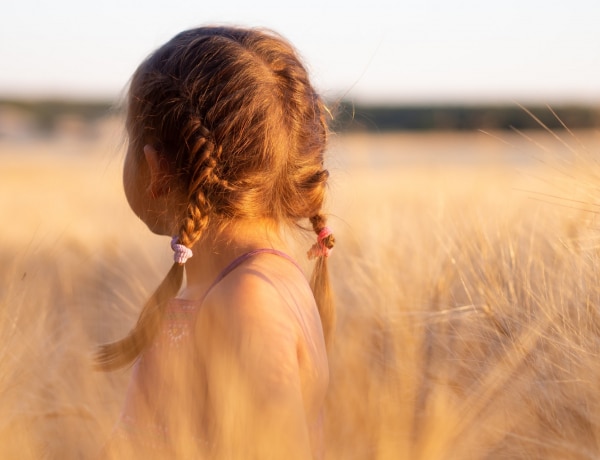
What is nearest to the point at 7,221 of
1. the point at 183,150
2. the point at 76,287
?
the point at 76,287

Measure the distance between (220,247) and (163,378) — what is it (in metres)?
0.25

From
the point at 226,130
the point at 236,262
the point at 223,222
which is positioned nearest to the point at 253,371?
the point at 236,262

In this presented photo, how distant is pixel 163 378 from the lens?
4.45 feet

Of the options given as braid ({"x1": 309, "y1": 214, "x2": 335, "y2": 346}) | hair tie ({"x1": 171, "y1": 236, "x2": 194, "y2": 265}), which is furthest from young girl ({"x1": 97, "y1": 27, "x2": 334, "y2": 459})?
braid ({"x1": 309, "y1": 214, "x2": 335, "y2": 346})

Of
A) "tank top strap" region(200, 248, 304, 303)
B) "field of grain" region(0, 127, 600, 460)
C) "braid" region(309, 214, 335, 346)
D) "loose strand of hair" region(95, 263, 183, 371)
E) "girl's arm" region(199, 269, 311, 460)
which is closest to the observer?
"girl's arm" region(199, 269, 311, 460)

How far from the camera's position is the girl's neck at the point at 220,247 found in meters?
1.37

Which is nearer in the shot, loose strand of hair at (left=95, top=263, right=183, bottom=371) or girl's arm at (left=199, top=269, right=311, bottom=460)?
girl's arm at (left=199, top=269, right=311, bottom=460)

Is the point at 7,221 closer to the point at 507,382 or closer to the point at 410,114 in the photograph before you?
the point at 507,382

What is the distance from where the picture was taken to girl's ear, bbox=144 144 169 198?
1386 mm

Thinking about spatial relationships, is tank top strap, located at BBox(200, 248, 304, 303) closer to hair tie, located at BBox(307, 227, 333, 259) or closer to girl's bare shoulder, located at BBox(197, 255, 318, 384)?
girl's bare shoulder, located at BBox(197, 255, 318, 384)

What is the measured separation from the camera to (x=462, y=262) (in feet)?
5.27

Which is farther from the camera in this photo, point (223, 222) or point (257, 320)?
point (223, 222)

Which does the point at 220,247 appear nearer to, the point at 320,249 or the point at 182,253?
the point at 182,253

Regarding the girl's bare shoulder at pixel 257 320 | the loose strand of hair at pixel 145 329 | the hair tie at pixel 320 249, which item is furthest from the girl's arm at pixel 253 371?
the hair tie at pixel 320 249
